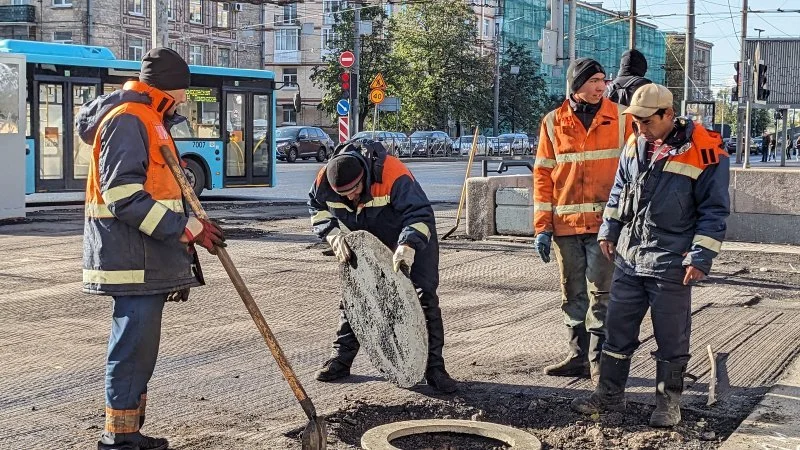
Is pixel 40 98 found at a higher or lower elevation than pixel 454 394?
higher

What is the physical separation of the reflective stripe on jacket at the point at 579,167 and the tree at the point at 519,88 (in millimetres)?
Result: 64554

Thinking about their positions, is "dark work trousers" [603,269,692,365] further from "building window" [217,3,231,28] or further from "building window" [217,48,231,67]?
"building window" [217,48,231,67]

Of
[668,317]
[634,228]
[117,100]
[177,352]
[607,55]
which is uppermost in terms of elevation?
[607,55]

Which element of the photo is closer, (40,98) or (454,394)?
(454,394)

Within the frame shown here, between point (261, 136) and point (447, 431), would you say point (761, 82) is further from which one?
point (447, 431)

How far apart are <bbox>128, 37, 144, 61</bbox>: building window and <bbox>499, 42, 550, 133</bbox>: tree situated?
23.3m

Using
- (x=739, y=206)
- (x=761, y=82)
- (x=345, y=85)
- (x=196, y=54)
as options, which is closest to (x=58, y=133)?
(x=345, y=85)

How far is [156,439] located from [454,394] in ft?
6.04

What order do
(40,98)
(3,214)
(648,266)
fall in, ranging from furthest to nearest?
(40,98), (3,214), (648,266)

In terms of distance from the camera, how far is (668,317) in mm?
5535

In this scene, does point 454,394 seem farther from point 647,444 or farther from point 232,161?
point 232,161

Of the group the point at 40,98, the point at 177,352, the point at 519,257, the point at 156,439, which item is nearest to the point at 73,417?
the point at 156,439

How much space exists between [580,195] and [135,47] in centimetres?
5651

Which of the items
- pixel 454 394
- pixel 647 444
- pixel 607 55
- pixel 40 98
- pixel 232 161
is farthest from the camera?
pixel 607 55
